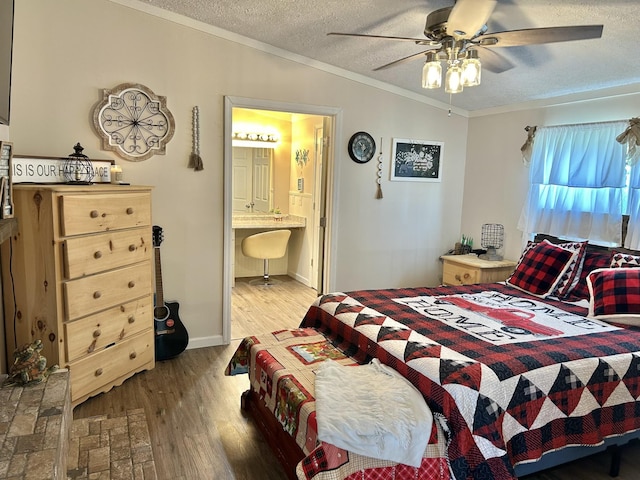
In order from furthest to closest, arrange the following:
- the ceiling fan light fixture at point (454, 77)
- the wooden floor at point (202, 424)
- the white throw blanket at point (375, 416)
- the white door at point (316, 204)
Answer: the white door at point (316, 204)
the ceiling fan light fixture at point (454, 77)
the wooden floor at point (202, 424)
the white throw blanket at point (375, 416)

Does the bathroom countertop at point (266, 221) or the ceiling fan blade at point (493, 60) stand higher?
the ceiling fan blade at point (493, 60)

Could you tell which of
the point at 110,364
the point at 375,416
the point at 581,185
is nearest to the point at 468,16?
the point at 375,416

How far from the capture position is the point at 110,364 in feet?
9.58

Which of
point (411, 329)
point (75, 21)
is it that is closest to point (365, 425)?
point (411, 329)

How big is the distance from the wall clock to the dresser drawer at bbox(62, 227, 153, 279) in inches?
79.6

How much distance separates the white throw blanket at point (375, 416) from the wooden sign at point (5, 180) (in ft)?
5.01

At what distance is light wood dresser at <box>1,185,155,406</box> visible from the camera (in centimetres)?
254

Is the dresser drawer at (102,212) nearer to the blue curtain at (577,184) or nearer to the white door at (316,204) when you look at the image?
the white door at (316,204)

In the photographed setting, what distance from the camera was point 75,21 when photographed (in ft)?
9.91

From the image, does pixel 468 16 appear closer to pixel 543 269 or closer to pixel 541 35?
pixel 541 35

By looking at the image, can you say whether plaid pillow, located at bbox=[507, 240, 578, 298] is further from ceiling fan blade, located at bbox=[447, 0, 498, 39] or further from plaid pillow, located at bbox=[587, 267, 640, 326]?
ceiling fan blade, located at bbox=[447, 0, 498, 39]

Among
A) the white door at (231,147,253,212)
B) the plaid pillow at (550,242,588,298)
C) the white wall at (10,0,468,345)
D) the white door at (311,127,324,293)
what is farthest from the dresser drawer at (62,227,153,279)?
the white door at (231,147,253,212)

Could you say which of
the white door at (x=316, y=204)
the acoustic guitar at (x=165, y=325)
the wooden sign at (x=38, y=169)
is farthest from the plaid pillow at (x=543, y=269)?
the wooden sign at (x=38, y=169)

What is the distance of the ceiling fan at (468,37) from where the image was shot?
1955 mm
